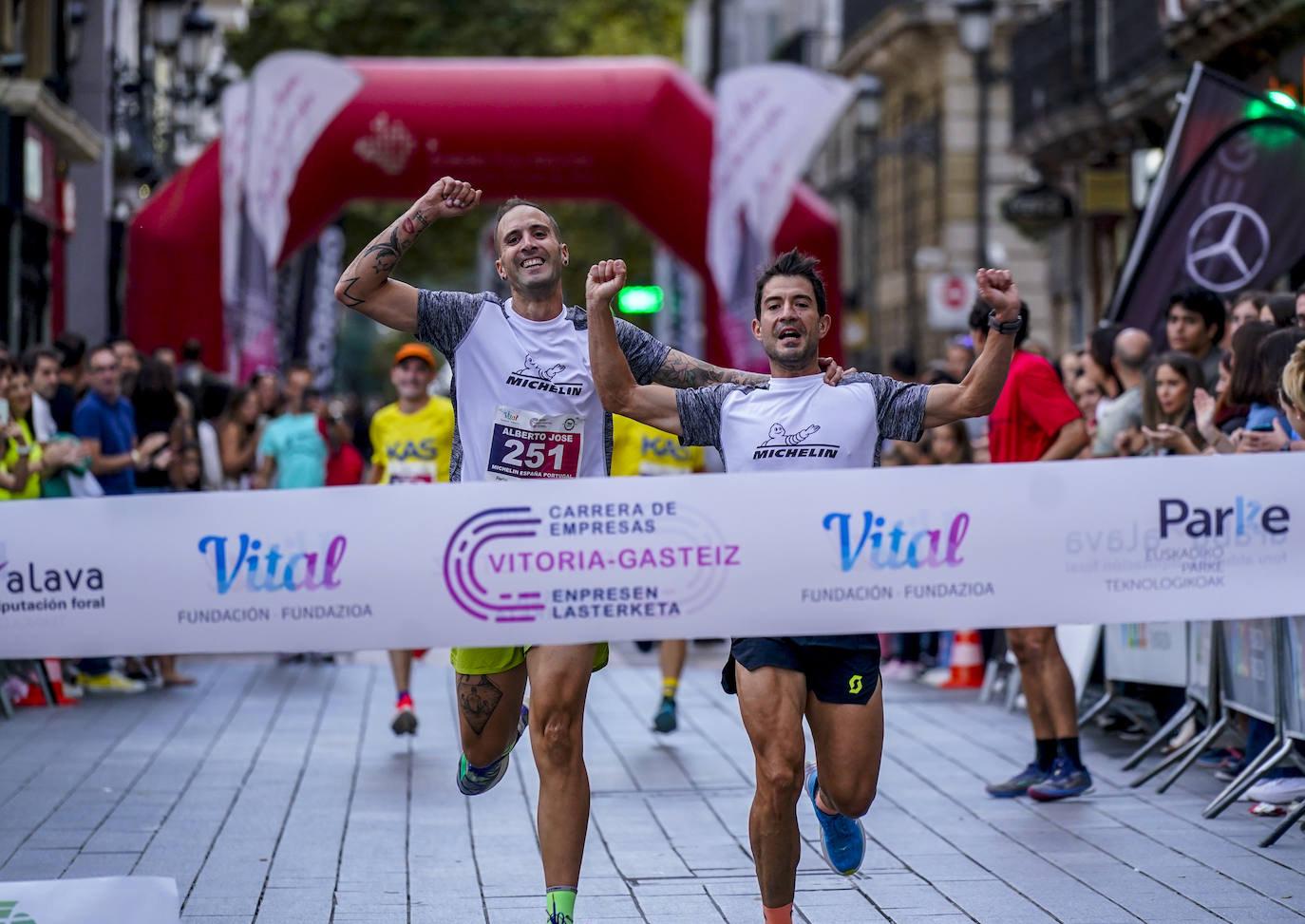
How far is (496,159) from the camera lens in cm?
2056

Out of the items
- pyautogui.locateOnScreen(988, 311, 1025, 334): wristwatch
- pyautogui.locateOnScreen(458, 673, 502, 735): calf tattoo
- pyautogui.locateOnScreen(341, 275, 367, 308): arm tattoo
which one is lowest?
pyautogui.locateOnScreen(458, 673, 502, 735): calf tattoo

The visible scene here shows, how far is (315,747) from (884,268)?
3183cm

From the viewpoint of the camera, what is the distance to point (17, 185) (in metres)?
19.5

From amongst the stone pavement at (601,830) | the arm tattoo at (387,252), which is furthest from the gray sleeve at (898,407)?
the stone pavement at (601,830)

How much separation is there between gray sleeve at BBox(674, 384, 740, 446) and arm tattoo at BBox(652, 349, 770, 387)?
0.53ft

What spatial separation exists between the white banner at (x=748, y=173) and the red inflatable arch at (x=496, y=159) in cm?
42

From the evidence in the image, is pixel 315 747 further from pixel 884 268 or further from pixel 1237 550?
pixel 884 268

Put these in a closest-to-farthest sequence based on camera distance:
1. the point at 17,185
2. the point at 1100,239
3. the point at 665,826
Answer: the point at 665,826, the point at 17,185, the point at 1100,239

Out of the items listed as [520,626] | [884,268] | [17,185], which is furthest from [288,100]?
[884,268]

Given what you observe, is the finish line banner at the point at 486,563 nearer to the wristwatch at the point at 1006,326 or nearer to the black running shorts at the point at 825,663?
the black running shorts at the point at 825,663

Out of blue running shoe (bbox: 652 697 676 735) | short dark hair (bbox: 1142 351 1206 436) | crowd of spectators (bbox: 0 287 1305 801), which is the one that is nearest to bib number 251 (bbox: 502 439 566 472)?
crowd of spectators (bbox: 0 287 1305 801)

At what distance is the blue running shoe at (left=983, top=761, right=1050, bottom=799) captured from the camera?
342 inches

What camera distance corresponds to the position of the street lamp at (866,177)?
A: 26578 millimetres

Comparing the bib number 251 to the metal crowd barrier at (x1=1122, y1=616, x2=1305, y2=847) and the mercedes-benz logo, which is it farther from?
the mercedes-benz logo
